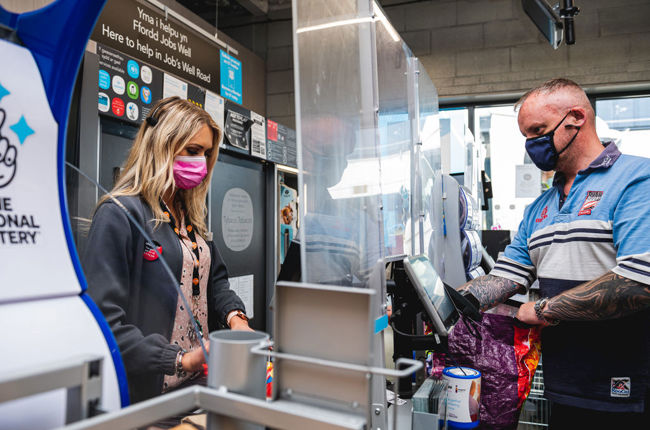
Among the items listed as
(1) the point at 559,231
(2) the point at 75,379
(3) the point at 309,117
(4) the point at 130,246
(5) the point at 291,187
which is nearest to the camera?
(2) the point at 75,379

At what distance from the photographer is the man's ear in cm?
164

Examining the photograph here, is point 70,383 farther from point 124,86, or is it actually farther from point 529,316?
point 124,86

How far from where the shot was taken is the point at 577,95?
5.43 feet

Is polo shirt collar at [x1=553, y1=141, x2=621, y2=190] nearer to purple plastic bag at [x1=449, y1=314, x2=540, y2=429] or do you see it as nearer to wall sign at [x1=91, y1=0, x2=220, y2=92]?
purple plastic bag at [x1=449, y1=314, x2=540, y2=429]

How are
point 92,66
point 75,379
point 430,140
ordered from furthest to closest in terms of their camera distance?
point 430,140
point 92,66
point 75,379

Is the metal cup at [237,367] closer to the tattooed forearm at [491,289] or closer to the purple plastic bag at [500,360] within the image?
the purple plastic bag at [500,360]

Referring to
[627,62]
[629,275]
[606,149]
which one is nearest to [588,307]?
[629,275]

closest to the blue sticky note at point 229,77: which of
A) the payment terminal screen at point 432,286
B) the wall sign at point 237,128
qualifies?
the wall sign at point 237,128

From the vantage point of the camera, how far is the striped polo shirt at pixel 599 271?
1.40 metres

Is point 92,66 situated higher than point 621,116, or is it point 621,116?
point 621,116

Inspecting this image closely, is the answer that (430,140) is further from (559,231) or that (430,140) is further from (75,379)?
(75,379)

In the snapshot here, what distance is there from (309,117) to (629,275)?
39.2 inches

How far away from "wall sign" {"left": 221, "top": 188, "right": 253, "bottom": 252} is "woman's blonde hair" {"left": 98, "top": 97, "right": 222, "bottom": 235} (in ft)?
Result: 5.42

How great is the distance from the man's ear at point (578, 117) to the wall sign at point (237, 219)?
2.18 meters
